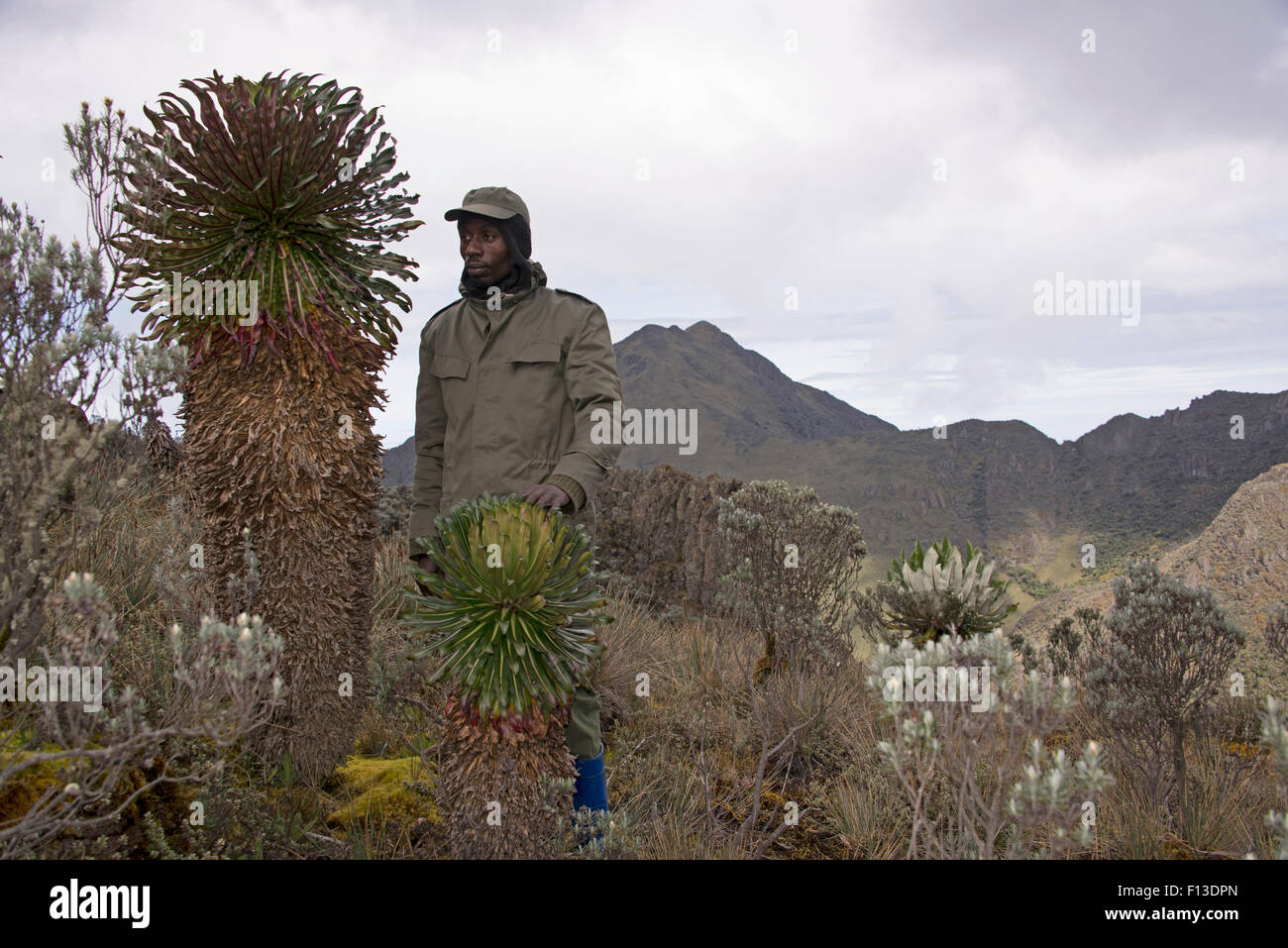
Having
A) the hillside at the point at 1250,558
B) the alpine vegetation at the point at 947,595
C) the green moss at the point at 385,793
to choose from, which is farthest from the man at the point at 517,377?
the hillside at the point at 1250,558

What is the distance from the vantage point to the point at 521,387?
3449 mm

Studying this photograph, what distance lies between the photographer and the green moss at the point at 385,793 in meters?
3.47

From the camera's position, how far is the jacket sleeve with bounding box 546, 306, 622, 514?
3.16 metres

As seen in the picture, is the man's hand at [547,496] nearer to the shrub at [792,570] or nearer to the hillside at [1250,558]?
the shrub at [792,570]

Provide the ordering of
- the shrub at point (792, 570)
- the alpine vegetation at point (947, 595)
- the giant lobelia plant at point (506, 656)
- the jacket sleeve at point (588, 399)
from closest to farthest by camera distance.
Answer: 1. the giant lobelia plant at point (506, 656)
2. the jacket sleeve at point (588, 399)
3. the alpine vegetation at point (947, 595)
4. the shrub at point (792, 570)

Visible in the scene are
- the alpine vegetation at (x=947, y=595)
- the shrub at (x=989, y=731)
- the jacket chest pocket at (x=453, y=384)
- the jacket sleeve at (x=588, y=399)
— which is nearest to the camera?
the shrub at (x=989, y=731)

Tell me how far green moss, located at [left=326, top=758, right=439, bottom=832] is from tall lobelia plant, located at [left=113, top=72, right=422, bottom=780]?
22 centimetres

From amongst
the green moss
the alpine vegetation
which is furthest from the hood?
the alpine vegetation

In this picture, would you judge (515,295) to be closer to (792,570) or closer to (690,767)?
(690,767)

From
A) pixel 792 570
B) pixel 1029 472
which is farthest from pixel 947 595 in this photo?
pixel 1029 472

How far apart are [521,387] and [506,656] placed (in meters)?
1.24

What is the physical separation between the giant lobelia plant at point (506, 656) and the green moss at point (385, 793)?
2.53ft

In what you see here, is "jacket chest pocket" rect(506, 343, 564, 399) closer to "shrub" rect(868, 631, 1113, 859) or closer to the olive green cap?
the olive green cap

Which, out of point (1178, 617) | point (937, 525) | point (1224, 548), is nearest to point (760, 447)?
point (937, 525)
